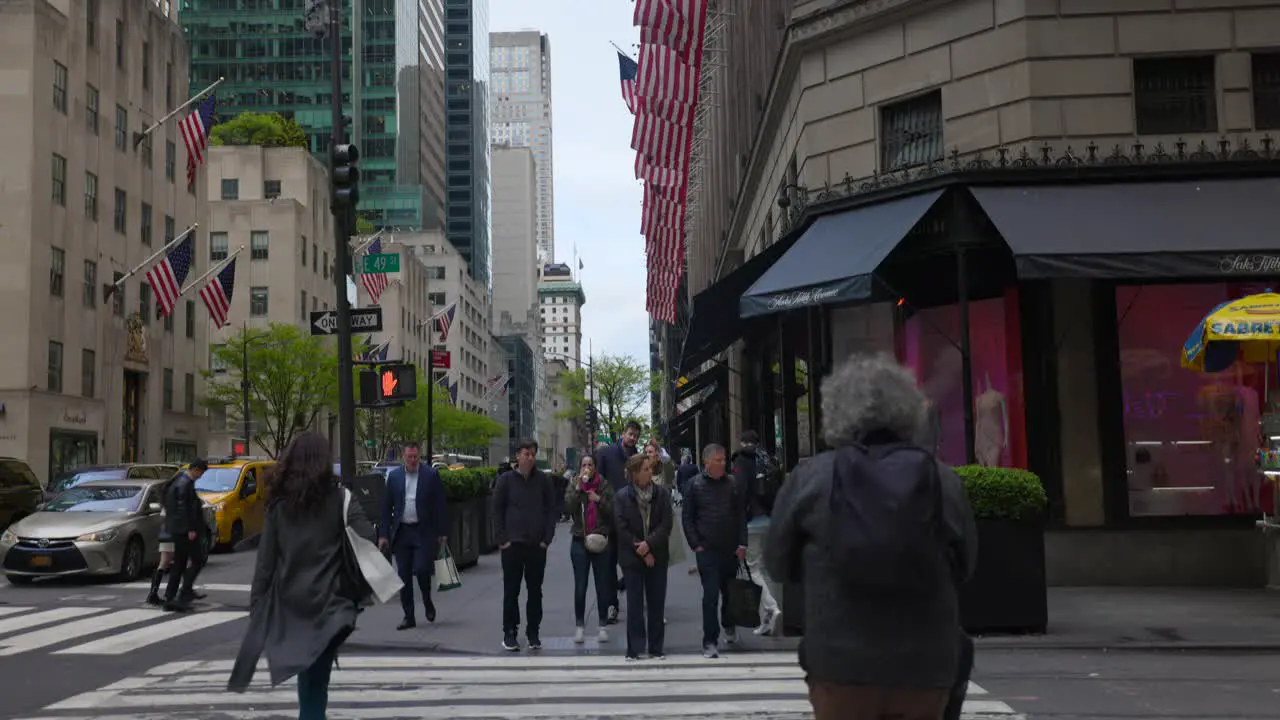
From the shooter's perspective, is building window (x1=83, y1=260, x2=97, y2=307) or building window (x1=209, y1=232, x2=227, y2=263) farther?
building window (x1=209, y1=232, x2=227, y2=263)

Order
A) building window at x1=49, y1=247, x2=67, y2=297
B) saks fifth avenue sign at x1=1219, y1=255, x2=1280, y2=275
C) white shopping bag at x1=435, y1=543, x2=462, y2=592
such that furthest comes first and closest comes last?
building window at x1=49, y1=247, x2=67, y2=297 < saks fifth avenue sign at x1=1219, y1=255, x2=1280, y2=275 < white shopping bag at x1=435, y1=543, x2=462, y2=592

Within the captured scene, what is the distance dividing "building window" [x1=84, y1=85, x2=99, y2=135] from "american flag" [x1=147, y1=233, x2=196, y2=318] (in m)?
8.72

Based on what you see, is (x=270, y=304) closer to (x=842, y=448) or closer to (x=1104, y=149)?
(x=1104, y=149)

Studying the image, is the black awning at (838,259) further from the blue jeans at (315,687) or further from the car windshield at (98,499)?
the car windshield at (98,499)

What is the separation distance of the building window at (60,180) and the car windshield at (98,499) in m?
25.6

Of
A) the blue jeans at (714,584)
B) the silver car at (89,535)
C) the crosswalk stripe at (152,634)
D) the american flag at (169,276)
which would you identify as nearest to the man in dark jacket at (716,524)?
the blue jeans at (714,584)

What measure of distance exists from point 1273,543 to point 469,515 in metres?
12.5

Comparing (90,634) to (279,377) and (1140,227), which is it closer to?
(1140,227)

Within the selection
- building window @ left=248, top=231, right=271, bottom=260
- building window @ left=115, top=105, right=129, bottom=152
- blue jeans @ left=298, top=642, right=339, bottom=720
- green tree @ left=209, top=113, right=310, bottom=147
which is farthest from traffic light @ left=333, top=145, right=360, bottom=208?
green tree @ left=209, top=113, right=310, bottom=147

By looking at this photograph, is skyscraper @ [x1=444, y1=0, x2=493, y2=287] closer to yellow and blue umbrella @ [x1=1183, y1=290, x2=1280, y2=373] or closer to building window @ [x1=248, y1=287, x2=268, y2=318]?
building window @ [x1=248, y1=287, x2=268, y2=318]

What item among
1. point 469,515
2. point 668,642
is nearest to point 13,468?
point 469,515

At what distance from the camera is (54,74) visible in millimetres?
42531

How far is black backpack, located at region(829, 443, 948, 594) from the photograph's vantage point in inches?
142

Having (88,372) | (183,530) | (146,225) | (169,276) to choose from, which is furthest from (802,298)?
(146,225)
